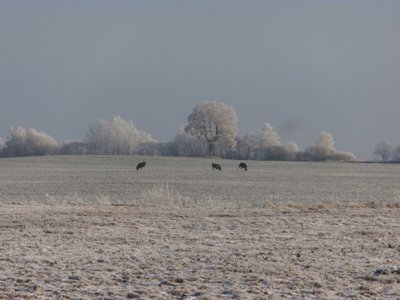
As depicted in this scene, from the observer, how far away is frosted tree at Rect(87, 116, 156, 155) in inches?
4727

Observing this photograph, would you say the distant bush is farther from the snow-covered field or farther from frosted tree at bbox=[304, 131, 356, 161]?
the snow-covered field

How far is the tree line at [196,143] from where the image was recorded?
101 m

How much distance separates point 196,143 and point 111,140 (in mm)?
18132

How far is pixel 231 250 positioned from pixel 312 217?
6.90 meters

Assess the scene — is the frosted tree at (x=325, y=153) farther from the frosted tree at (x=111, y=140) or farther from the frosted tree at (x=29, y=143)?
the frosted tree at (x=29, y=143)

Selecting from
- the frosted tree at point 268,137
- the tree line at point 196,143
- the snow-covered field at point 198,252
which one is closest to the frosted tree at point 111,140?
the tree line at point 196,143

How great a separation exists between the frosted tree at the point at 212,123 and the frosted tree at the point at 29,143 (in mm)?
33545

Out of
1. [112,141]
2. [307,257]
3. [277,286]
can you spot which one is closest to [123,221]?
[307,257]

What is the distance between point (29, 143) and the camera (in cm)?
12131

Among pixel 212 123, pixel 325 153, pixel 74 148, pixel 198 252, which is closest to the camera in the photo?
pixel 198 252

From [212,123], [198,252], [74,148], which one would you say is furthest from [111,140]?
[198,252]

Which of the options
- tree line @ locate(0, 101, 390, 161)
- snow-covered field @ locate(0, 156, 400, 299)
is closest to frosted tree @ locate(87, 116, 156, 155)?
tree line @ locate(0, 101, 390, 161)

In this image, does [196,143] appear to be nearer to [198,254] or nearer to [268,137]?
[268,137]

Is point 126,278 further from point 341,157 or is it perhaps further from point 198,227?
point 341,157
